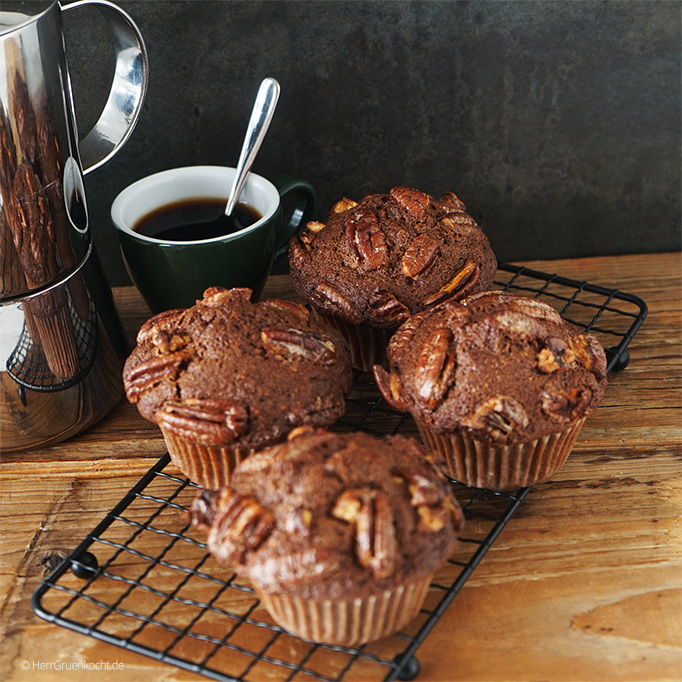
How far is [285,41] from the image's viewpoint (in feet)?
5.93

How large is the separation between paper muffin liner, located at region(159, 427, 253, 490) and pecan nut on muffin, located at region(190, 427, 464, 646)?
0.54 feet

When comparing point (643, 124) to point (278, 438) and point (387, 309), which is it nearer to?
point (387, 309)

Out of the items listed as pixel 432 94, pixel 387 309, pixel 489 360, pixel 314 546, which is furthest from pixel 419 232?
pixel 314 546

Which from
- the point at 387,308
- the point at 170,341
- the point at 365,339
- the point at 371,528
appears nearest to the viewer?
the point at 371,528

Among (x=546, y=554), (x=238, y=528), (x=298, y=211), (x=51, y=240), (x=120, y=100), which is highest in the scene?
(x=120, y=100)

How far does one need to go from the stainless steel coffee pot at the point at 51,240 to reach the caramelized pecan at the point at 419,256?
0.57 metres

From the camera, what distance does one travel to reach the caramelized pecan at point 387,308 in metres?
1.50

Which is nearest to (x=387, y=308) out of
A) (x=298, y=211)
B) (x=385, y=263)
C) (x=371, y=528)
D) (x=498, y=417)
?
(x=385, y=263)

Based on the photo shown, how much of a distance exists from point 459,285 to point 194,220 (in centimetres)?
56

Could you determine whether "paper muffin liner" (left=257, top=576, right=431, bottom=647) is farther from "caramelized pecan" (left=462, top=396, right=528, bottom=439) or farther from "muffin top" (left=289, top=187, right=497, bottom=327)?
"muffin top" (left=289, top=187, right=497, bottom=327)

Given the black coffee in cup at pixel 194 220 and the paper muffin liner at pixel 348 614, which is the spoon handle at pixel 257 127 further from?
the paper muffin liner at pixel 348 614

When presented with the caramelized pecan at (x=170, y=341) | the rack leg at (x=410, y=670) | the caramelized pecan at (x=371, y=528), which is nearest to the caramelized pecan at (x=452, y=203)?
the caramelized pecan at (x=170, y=341)

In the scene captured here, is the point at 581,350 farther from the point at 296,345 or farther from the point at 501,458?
the point at 296,345

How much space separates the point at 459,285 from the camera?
153 cm
